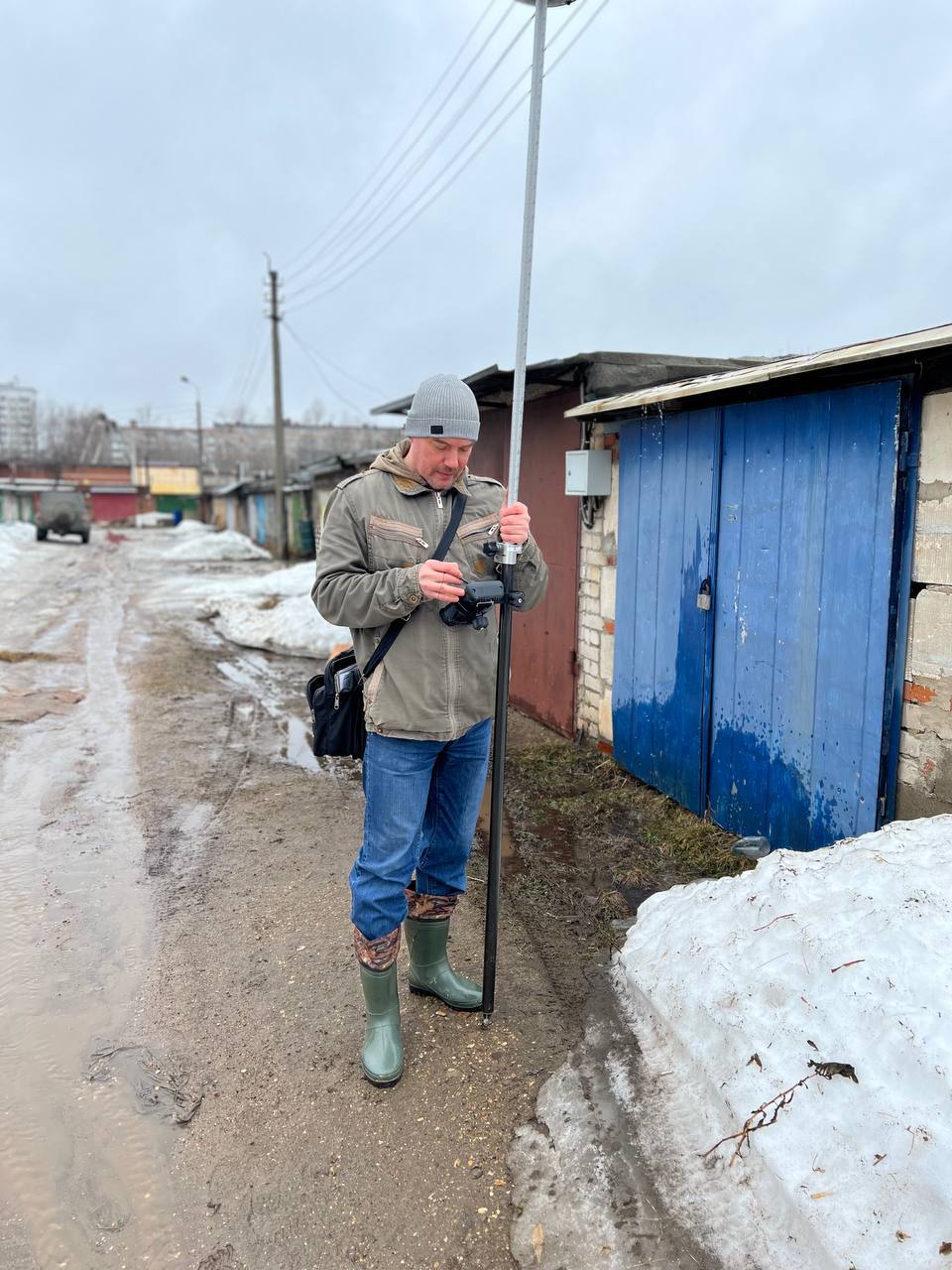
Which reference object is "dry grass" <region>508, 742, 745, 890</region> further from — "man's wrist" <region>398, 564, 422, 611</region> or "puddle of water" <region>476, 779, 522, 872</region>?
"man's wrist" <region>398, 564, 422, 611</region>

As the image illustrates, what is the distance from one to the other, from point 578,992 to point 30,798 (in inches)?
148

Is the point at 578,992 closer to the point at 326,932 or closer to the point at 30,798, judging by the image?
the point at 326,932

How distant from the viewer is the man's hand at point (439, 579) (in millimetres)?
2369

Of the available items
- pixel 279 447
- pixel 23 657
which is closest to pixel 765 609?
pixel 23 657

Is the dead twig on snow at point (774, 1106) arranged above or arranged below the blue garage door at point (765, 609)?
below

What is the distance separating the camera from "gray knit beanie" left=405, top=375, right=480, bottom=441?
251 cm

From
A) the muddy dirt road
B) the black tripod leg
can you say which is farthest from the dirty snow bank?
the black tripod leg

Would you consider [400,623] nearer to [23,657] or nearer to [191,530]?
[23,657]

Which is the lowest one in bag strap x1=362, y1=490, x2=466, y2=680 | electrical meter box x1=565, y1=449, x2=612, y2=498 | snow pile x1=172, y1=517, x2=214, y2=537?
bag strap x1=362, y1=490, x2=466, y2=680

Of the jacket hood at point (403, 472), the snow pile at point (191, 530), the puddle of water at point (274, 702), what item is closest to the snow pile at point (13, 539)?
the snow pile at point (191, 530)

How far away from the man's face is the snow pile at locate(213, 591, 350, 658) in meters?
7.06

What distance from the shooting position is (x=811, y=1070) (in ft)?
6.95

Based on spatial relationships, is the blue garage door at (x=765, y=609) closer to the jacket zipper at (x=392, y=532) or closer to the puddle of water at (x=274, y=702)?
the jacket zipper at (x=392, y=532)

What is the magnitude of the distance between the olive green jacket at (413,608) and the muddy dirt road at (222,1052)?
115cm
